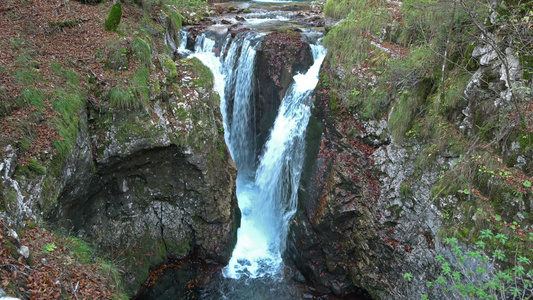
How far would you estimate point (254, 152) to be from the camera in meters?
10.7

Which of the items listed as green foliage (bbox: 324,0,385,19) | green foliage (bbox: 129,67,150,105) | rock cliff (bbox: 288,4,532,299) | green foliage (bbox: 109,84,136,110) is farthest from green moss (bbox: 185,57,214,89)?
green foliage (bbox: 324,0,385,19)

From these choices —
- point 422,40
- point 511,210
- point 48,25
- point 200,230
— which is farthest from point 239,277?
point 48,25

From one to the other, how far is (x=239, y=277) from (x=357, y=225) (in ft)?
11.5

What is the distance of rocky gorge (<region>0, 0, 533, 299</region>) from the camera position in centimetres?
540

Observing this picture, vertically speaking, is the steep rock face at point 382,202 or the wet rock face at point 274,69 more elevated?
the wet rock face at point 274,69

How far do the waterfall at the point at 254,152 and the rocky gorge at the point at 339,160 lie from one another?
12.7 inches

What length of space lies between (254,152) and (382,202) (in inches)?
188

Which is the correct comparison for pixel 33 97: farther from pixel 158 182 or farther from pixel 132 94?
pixel 158 182

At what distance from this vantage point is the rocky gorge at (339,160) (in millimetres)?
5395

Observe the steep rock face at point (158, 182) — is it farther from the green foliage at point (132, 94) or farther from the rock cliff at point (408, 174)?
the rock cliff at point (408, 174)

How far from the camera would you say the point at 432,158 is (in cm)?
659

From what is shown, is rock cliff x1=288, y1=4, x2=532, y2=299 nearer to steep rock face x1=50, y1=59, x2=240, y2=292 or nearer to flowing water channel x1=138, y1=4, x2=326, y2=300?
flowing water channel x1=138, y1=4, x2=326, y2=300

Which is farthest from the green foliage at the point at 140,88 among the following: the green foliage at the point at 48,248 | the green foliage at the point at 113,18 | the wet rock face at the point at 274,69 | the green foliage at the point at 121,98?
the wet rock face at the point at 274,69

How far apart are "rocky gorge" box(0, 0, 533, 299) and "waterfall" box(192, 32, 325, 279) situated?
1.05ft
